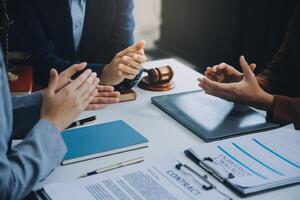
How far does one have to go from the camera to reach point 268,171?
3.56ft

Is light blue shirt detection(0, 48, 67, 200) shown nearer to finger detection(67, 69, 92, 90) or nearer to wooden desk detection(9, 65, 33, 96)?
finger detection(67, 69, 92, 90)

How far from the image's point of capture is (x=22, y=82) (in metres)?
1.63

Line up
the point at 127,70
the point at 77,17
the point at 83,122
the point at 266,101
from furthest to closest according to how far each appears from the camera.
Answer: the point at 77,17
the point at 127,70
the point at 266,101
the point at 83,122

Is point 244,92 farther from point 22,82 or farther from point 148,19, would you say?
point 148,19

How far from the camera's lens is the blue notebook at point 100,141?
45.9 inches

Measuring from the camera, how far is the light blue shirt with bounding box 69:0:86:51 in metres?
1.87

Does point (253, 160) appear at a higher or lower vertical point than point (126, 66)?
lower

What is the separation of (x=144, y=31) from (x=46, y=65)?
294 centimetres

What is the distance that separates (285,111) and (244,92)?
14cm

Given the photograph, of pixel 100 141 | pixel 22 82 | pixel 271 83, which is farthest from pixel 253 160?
pixel 22 82

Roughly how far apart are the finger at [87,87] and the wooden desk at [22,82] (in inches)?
17.5

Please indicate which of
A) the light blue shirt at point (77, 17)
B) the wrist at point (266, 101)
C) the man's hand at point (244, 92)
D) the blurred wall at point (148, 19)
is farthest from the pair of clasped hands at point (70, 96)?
the blurred wall at point (148, 19)

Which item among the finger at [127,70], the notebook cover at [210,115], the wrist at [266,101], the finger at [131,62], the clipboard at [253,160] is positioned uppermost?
the finger at [131,62]

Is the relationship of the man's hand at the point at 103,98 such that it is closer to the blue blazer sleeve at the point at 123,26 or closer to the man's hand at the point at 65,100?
the man's hand at the point at 65,100
